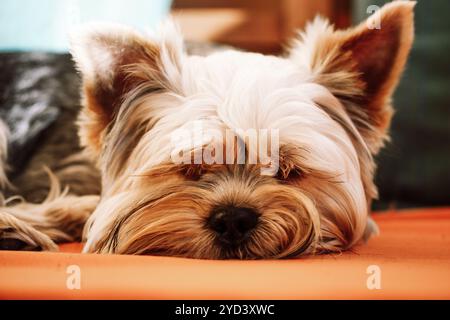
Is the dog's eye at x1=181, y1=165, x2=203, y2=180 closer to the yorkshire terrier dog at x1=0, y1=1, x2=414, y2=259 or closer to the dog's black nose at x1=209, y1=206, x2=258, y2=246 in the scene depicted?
the yorkshire terrier dog at x1=0, y1=1, x2=414, y2=259

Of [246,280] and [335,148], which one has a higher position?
[335,148]

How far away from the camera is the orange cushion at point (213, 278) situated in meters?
0.99

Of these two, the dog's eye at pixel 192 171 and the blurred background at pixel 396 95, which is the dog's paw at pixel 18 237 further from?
the blurred background at pixel 396 95

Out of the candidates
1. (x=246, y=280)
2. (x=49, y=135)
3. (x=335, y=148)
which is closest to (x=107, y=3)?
(x=49, y=135)

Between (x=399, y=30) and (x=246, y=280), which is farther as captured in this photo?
→ (x=399, y=30)

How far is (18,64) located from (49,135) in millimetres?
324

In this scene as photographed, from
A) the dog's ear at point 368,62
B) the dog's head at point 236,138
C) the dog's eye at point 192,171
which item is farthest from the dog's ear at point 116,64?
the dog's ear at point 368,62

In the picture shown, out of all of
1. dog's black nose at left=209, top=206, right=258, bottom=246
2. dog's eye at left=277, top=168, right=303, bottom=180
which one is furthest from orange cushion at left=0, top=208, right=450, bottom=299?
dog's eye at left=277, top=168, right=303, bottom=180

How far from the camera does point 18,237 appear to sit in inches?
52.9

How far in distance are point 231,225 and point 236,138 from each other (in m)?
0.18

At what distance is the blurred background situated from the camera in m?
1.92

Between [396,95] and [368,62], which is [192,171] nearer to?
[368,62]
